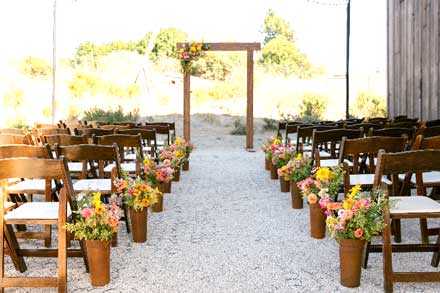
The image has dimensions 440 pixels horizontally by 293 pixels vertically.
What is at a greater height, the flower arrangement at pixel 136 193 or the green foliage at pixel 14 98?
the green foliage at pixel 14 98

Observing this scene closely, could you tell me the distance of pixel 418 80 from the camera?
11953mm

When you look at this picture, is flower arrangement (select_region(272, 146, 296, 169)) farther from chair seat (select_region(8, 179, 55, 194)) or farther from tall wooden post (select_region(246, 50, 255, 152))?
tall wooden post (select_region(246, 50, 255, 152))

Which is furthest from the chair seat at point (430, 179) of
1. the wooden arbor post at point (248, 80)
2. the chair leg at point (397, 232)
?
the wooden arbor post at point (248, 80)

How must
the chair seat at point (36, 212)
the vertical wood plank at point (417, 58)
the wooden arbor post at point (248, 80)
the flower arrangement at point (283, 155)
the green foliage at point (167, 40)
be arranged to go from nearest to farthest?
the chair seat at point (36, 212), the flower arrangement at point (283, 155), the vertical wood plank at point (417, 58), the wooden arbor post at point (248, 80), the green foliage at point (167, 40)

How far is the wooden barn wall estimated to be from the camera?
10.9 metres

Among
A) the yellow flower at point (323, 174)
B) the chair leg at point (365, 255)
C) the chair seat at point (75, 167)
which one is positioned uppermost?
the yellow flower at point (323, 174)

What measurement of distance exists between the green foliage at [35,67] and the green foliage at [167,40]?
25.6 ft

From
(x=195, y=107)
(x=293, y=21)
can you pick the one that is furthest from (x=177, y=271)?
(x=293, y=21)

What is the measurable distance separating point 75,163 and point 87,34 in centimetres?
3356

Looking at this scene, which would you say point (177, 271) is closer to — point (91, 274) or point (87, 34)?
point (91, 274)

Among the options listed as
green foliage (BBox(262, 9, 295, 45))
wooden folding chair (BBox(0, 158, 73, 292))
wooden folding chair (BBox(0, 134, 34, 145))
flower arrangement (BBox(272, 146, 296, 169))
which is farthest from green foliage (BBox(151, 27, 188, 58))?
wooden folding chair (BBox(0, 158, 73, 292))

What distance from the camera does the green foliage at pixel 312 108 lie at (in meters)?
20.8

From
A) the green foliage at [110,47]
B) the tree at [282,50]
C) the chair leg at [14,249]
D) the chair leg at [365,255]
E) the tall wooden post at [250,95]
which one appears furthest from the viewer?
the green foliage at [110,47]

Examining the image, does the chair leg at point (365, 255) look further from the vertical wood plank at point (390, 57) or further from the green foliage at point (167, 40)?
the green foliage at point (167, 40)
